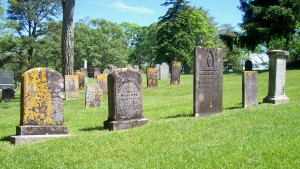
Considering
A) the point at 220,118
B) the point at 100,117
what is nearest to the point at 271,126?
the point at 220,118

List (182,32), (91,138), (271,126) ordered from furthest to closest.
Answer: (182,32) < (271,126) < (91,138)

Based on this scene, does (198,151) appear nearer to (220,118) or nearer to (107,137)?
(107,137)

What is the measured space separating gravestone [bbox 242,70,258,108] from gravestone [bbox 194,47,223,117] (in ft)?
6.18

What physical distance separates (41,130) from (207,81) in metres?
4.90

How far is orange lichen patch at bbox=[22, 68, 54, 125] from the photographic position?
801 cm

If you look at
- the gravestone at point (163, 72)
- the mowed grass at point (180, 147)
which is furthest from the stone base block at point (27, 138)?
the gravestone at point (163, 72)

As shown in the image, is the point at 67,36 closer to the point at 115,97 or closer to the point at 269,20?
the point at 115,97

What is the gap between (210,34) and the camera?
228 feet

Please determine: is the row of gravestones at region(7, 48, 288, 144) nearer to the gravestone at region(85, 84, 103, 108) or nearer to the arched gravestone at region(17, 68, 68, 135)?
the arched gravestone at region(17, 68, 68, 135)

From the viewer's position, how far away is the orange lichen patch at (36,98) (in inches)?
315

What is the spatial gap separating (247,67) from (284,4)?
23.8ft

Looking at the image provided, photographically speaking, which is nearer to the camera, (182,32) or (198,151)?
(198,151)

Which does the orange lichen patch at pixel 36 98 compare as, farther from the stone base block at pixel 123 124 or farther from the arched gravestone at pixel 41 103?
the stone base block at pixel 123 124

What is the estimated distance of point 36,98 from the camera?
26.5 ft
